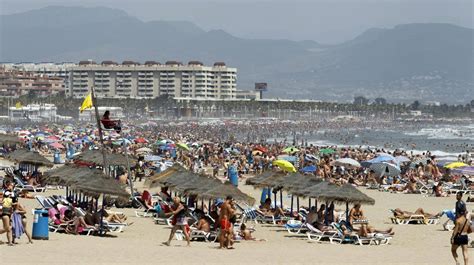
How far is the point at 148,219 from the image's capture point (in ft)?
72.2

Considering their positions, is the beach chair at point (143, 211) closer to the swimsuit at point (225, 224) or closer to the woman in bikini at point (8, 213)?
the swimsuit at point (225, 224)

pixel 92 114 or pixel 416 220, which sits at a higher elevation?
pixel 416 220

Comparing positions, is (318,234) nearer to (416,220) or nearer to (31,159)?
(416,220)

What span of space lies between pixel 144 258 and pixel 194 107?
505 feet

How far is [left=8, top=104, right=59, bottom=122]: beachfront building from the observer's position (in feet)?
397

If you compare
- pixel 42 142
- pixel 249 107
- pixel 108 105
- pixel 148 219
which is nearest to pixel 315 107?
pixel 249 107

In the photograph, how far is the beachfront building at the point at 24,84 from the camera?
19038 cm

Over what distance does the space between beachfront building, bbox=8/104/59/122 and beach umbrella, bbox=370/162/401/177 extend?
8604 cm

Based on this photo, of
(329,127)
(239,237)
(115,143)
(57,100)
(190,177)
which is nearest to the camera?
(239,237)

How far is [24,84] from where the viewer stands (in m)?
193

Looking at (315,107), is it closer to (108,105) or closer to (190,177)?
(108,105)

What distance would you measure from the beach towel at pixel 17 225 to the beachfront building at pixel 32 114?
342 feet

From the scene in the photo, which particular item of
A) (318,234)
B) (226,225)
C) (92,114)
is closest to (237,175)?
(318,234)

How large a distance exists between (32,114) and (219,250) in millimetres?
110943
